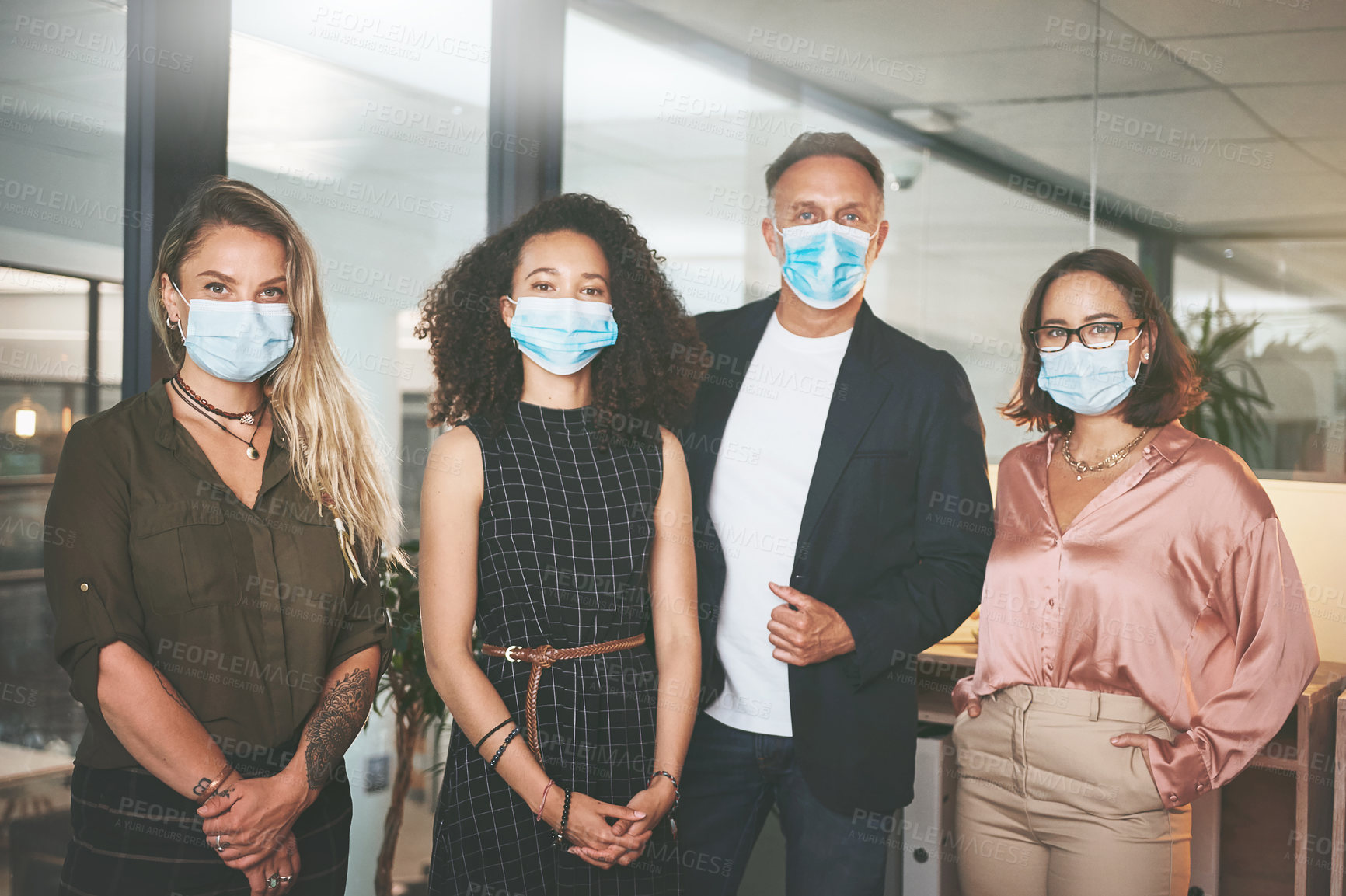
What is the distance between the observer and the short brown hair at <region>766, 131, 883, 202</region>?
84.8 inches

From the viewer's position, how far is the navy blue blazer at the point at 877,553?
2012 mm

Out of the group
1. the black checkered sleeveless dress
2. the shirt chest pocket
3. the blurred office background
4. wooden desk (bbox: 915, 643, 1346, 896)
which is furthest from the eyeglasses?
the shirt chest pocket

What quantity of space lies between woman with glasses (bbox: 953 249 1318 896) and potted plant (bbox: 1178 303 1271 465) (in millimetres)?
1217

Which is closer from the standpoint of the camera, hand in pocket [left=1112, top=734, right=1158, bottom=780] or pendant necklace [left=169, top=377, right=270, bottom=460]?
pendant necklace [left=169, top=377, right=270, bottom=460]

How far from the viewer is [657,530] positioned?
190cm

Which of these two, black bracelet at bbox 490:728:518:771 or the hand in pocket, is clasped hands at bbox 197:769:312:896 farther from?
the hand in pocket

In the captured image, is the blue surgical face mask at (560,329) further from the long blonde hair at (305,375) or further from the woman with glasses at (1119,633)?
the woman with glasses at (1119,633)

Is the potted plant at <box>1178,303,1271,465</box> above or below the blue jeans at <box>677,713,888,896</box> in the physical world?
above

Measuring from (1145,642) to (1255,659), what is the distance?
7.5 inches

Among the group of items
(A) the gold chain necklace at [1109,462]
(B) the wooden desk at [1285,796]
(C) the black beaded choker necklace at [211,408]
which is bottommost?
(B) the wooden desk at [1285,796]

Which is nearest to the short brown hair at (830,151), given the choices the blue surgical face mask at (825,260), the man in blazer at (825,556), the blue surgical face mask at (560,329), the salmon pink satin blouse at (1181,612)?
the man in blazer at (825,556)

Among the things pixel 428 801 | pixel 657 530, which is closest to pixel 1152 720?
pixel 657 530

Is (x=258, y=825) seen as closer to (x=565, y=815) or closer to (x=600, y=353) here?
(x=565, y=815)

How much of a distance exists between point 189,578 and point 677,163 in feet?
8.50
